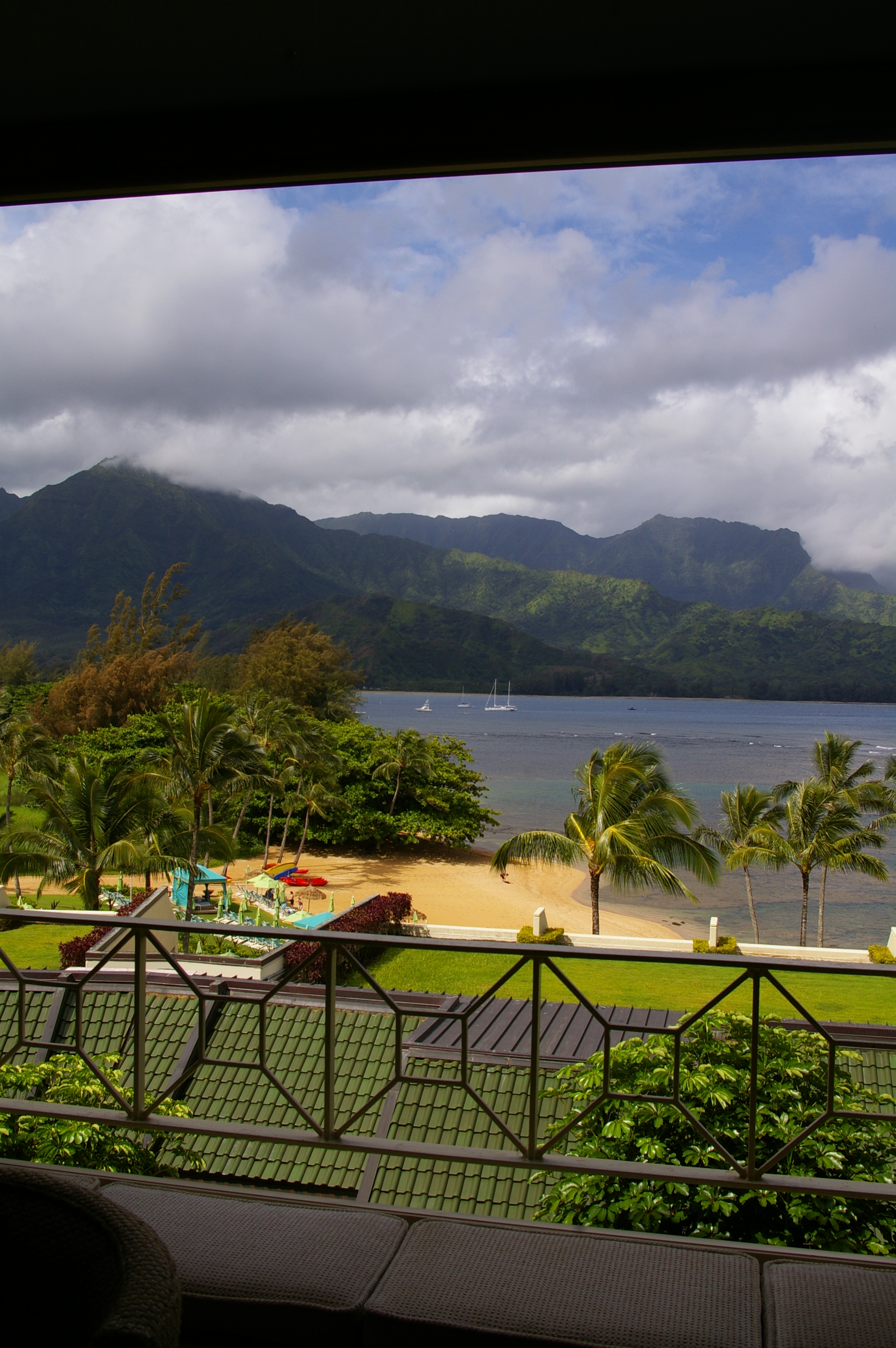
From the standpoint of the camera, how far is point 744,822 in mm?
28047

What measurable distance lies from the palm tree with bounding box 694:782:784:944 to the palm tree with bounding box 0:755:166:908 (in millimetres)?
16551

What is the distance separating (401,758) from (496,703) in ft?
337

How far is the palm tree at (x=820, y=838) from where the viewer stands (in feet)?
86.0

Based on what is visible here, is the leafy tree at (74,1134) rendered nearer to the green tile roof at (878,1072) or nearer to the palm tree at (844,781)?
the green tile roof at (878,1072)

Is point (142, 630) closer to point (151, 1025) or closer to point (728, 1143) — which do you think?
point (151, 1025)

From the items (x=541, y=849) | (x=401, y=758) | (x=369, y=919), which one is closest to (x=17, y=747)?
(x=401, y=758)

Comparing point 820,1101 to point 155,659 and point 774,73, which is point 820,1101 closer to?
point 774,73

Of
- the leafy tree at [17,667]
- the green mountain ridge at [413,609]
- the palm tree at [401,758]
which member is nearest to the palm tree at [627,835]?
the palm tree at [401,758]

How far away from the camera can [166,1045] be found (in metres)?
12.7

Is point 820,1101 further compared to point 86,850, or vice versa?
point 86,850

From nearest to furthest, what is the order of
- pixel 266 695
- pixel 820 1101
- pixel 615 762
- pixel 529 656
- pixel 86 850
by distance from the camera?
pixel 820 1101 < pixel 86 850 < pixel 615 762 < pixel 266 695 < pixel 529 656

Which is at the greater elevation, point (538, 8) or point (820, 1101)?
point (538, 8)

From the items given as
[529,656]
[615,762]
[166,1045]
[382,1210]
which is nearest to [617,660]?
[529,656]

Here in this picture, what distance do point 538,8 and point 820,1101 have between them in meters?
3.64
